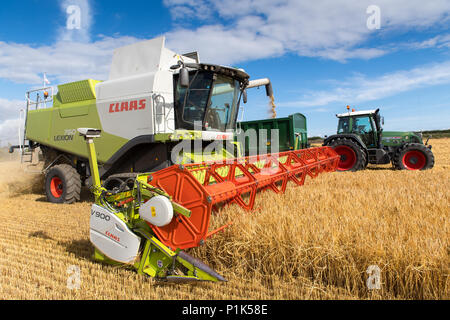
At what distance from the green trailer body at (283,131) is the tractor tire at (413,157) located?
2.55 m

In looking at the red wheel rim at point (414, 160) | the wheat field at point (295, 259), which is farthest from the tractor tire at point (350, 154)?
the wheat field at point (295, 259)

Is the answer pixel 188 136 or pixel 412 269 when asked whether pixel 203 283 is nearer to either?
pixel 412 269

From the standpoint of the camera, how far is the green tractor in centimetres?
730

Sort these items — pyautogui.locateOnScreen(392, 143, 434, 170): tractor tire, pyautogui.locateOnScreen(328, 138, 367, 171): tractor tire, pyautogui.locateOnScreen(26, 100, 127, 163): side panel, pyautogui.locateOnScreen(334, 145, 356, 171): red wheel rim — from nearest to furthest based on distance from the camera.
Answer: pyautogui.locateOnScreen(26, 100, 127, 163): side panel
pyautogui.locateOnScreen(392, 143, 434, 170): tractor tire
pyautogui.locateOnScreen(328, 138, 367, 171): tractor tire
pyautogui.locateOnScreen(334, 145, 356, 171): red wheel rim

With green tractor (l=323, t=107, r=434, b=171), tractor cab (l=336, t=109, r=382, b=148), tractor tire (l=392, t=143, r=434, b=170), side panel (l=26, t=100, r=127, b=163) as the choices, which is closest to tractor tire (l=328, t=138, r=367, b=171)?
green tractor (l=323, t=107, r=434, b=171)

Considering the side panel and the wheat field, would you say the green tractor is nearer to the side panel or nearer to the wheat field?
the wheat field

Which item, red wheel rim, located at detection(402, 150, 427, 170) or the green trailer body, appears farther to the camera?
the green trailer body

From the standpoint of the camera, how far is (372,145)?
26.5ft

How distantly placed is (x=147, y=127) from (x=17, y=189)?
4596mm

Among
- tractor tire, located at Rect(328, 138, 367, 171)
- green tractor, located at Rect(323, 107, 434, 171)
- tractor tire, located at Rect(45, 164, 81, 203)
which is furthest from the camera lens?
tractor tire, located at Rect(328, 138, 367, 171)

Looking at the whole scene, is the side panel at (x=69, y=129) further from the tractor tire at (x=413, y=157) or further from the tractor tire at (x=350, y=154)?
the tractor tire at (x=413, y=157)

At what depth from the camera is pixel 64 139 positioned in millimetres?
5547

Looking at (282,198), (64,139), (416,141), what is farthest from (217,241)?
(416,141)

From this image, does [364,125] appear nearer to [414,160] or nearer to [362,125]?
[362,125]
